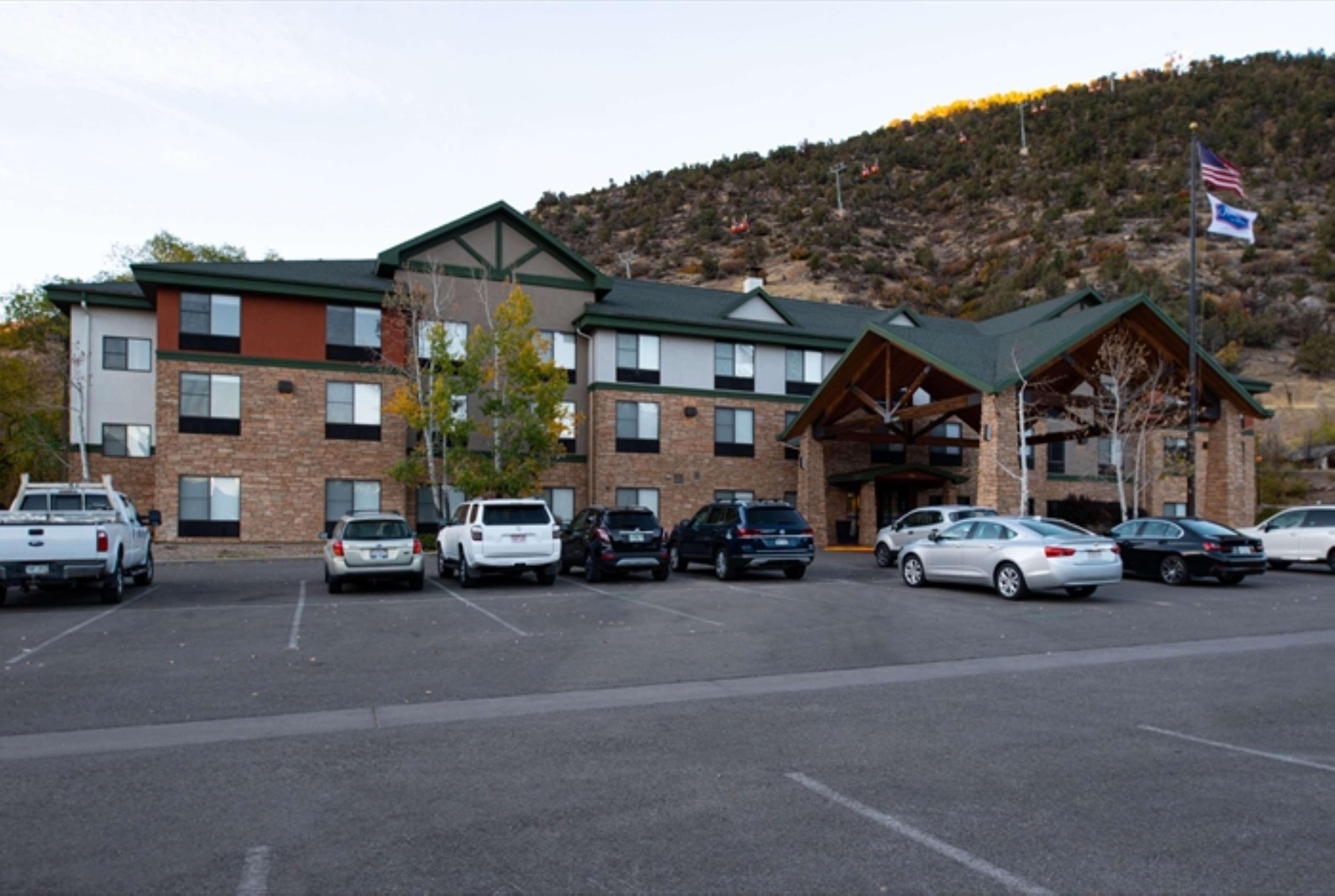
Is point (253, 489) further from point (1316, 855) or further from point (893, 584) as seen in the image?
point (1316, 855)

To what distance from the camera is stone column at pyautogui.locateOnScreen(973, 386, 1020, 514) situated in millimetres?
26844

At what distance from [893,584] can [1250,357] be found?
4953cm

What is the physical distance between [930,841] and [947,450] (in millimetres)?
38312

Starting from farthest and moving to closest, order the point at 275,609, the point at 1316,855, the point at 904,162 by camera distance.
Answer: the point at 904,162 → the point at 275,609 → the point at 1316,855

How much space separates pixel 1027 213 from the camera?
8756 centimetres

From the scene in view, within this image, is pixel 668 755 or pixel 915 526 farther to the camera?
pixel 915 526

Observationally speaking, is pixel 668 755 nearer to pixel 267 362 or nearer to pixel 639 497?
pixel 267 362

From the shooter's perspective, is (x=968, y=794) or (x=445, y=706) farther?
(x=445, y=706)

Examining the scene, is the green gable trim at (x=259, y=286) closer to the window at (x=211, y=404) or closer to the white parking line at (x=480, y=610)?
the window at (x=211, y=404)

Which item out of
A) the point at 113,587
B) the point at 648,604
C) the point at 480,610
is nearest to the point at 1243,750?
the point at 648,604

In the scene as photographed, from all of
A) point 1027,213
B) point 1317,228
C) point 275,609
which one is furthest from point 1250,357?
point 275,609

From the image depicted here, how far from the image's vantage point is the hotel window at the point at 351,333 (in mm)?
33531

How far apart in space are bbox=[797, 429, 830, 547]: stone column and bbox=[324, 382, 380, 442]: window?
51.2 ft

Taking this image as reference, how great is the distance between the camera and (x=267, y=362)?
32.5 meters
